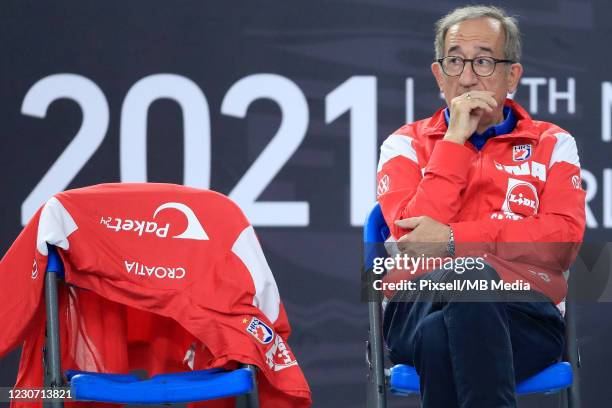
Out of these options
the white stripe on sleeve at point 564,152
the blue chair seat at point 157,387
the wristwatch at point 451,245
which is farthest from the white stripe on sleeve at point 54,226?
the white stripe on sleeve at point 564,152

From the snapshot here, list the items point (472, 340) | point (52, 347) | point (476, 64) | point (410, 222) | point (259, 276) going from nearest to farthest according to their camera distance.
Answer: point (472, 340)
point (52, 347)
point (410, 222)
point (259, 276)
point (476, 64)

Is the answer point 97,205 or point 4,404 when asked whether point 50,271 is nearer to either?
point 97,205

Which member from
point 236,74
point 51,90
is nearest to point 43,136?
point 51,90

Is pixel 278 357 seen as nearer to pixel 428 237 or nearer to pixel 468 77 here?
pixel 428 237

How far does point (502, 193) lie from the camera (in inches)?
108

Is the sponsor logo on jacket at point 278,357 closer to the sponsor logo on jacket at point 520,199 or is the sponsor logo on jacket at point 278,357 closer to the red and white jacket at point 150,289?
the red and white jacket at point 150,289

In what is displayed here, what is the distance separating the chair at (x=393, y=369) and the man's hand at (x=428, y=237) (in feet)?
0.65

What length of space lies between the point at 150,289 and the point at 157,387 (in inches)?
11.0

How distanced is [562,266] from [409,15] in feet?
4.29

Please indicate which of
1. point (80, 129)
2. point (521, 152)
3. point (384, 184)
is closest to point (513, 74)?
point (521, 152)

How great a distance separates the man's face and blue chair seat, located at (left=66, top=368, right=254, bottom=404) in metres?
0.97

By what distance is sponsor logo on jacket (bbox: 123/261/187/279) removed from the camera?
2.71 metres

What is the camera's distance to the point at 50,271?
2.58 meters

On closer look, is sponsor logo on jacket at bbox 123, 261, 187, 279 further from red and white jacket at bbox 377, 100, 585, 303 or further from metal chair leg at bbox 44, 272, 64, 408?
red and white jacket at bbox 377, 100, 585, 303
